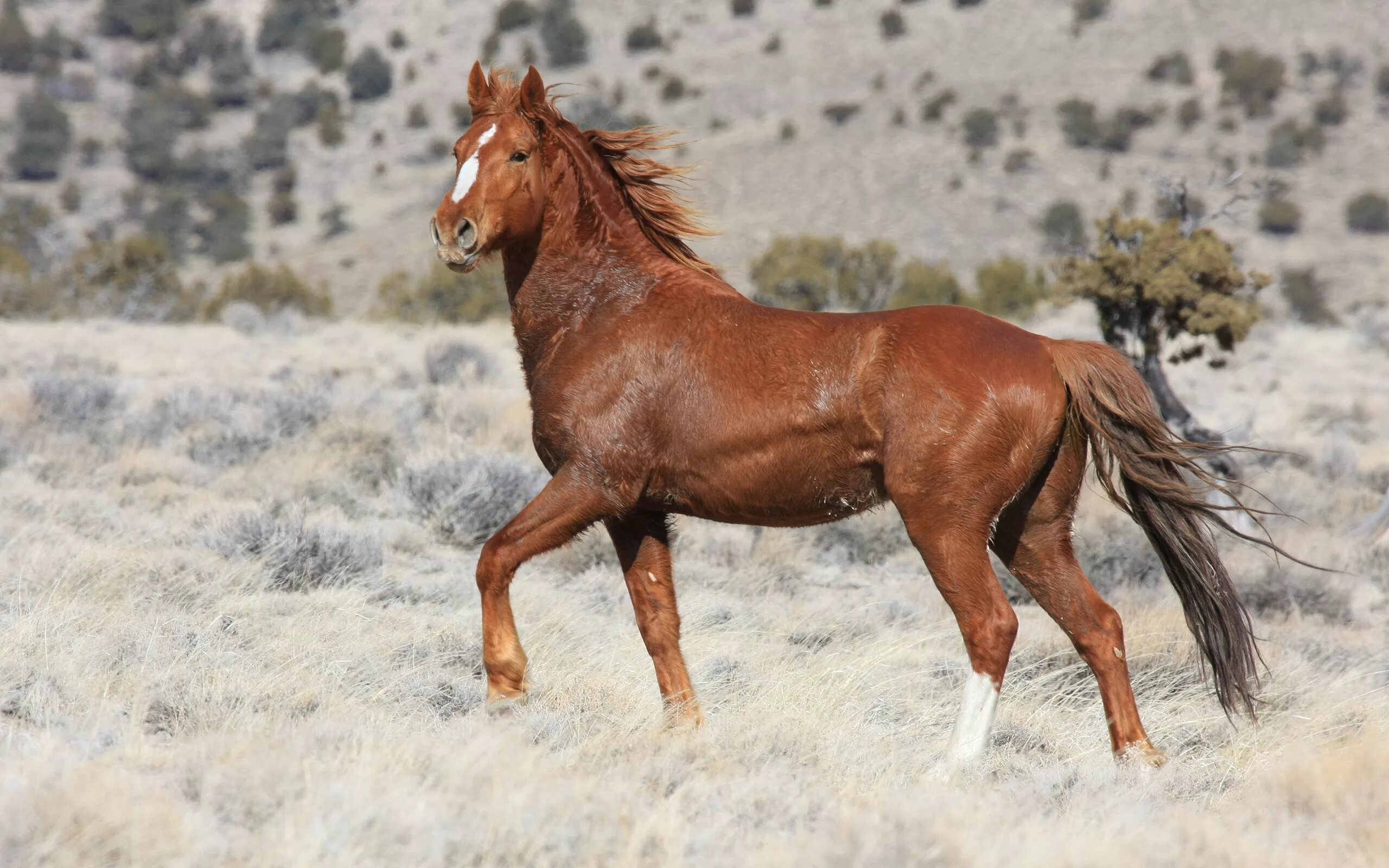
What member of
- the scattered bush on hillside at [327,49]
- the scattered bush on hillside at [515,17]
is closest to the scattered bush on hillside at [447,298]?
the scattered bush on hillside at [515,17]

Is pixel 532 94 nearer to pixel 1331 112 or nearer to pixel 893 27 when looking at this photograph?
pixel 1331 112

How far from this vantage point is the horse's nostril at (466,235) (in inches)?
191

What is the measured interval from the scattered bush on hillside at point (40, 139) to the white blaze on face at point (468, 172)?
177ft

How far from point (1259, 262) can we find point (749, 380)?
128 feet

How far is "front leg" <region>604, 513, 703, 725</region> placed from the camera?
5074mm

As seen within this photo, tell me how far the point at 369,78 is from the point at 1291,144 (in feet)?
130

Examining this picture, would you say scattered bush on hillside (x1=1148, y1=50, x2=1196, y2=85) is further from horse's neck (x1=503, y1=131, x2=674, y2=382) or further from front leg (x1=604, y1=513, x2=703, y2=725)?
front leg (x1=604, y1=513, x2=703, y2=725)

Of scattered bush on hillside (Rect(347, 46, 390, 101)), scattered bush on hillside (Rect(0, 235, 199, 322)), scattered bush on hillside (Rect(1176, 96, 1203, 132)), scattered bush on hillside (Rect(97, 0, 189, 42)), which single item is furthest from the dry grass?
scattered bush on hillside (Rect(97, 0, 189, 42))

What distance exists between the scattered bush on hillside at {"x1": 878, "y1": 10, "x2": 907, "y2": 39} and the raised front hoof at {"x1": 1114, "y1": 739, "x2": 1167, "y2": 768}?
178 feet

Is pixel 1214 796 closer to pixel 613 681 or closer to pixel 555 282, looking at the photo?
pixel 613 681

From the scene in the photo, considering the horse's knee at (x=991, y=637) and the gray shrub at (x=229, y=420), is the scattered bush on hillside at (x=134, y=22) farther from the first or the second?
the horse's knee at (x=991, y=637)

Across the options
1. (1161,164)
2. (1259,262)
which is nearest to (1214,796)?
(1259,262)

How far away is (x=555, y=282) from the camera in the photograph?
16.9ft

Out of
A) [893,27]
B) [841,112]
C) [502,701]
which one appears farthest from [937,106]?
[502,701]
